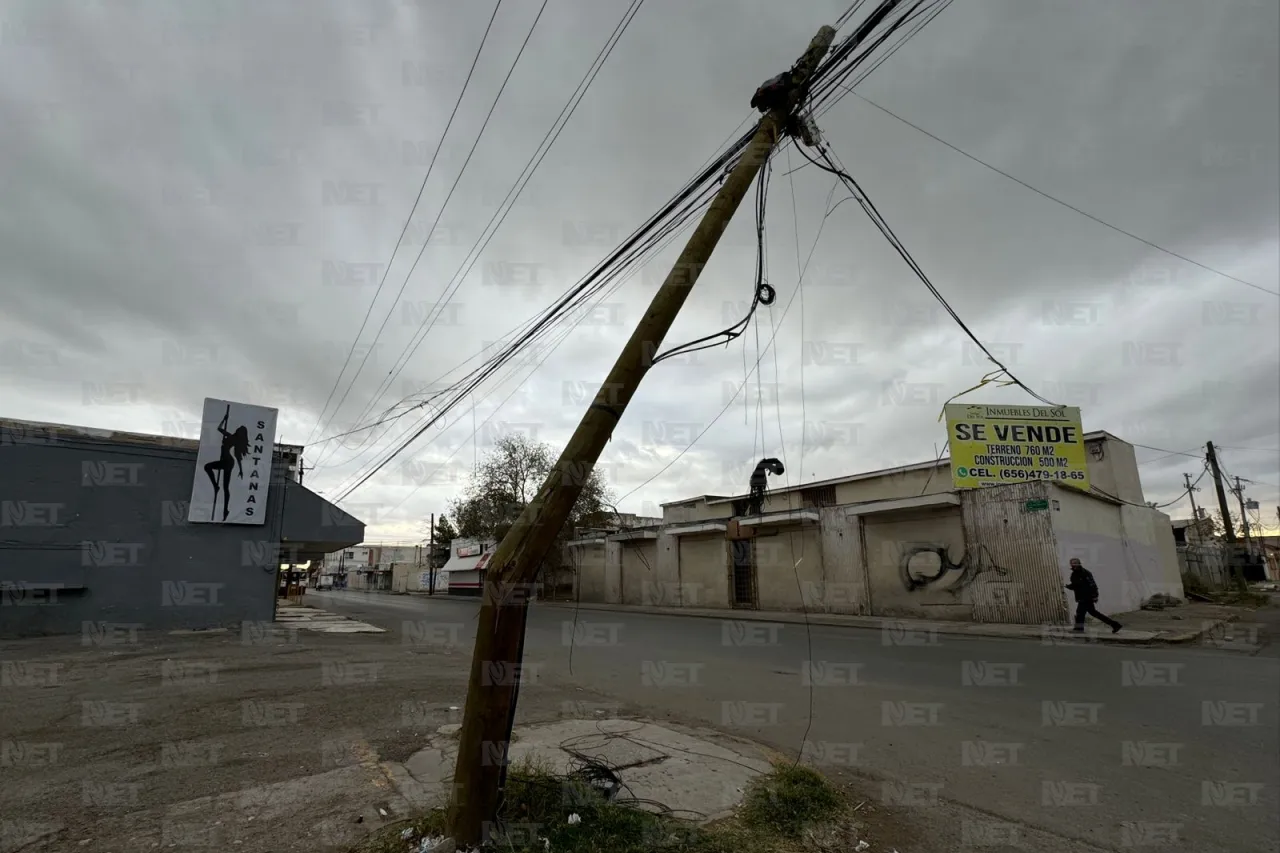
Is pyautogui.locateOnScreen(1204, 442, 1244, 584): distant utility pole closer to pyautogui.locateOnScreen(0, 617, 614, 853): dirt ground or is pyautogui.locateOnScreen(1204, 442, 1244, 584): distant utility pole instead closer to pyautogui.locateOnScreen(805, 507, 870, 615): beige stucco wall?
pyautogui.locateOnScreen(805, 507, 870, 615): beige stucco wall

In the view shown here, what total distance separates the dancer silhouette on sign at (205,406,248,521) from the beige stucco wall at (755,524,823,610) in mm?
18014

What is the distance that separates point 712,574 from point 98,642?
879 inches

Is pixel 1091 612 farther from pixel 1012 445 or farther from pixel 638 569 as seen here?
pixel 638 569

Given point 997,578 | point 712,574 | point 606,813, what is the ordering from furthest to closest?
point 712,574 → point 997,578 → point 606,813

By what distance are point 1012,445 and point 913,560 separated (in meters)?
5.09

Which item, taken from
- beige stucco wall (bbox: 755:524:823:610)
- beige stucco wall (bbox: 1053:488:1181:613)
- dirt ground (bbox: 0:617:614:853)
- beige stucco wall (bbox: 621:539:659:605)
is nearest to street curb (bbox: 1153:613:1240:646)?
beige stucco wall (bbox: 1053:488:1181:613)

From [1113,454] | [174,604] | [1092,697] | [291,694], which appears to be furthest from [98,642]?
[1113,454]

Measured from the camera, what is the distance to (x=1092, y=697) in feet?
25.9

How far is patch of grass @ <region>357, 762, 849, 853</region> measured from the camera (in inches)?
135

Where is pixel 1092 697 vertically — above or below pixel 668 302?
below

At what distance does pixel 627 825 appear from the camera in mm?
3654

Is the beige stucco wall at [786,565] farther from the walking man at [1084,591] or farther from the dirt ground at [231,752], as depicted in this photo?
the dirt ground at [231,752]

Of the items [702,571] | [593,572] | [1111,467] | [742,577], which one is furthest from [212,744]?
[593,572]

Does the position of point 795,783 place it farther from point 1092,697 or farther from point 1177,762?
point 1092,697
